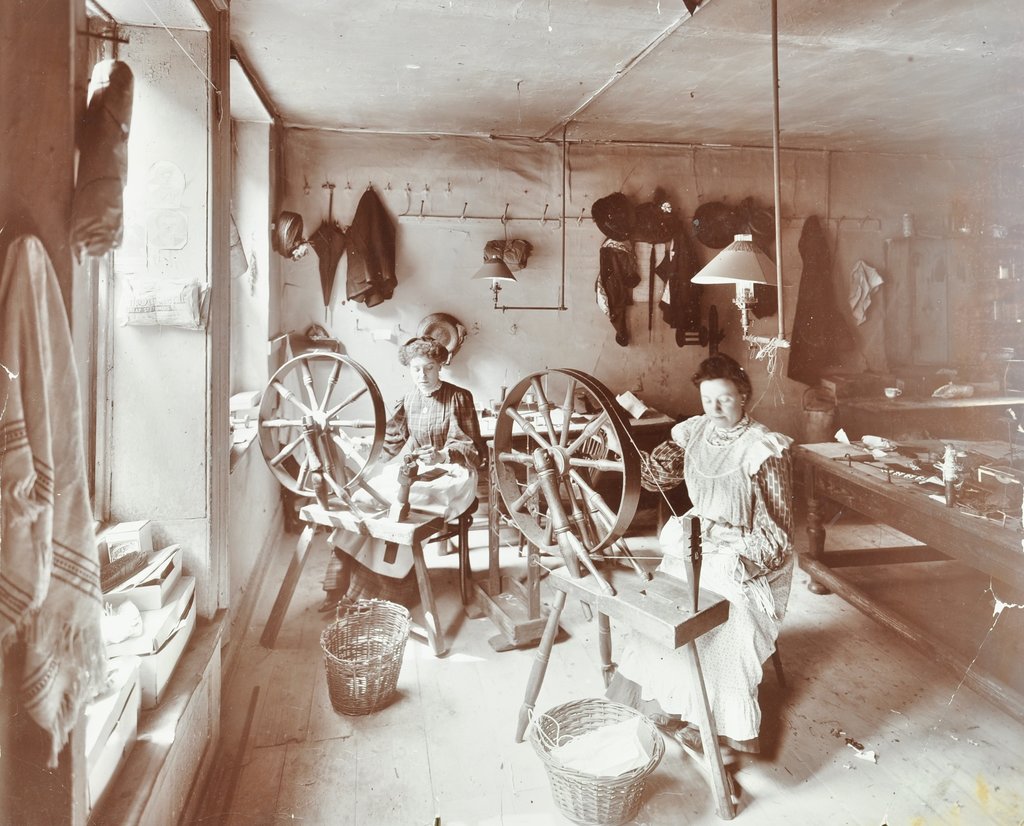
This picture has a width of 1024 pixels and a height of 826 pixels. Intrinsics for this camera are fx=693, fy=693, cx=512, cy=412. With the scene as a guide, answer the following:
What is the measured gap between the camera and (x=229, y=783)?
2.52 metres

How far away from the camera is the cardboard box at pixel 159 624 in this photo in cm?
213

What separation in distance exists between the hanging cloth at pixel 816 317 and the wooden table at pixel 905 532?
86.4 inches

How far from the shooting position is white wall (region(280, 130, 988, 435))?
227 inches

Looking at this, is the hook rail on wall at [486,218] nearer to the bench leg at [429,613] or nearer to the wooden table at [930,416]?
the wooden table at [930,416]

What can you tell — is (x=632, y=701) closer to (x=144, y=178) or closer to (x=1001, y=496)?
(x=1001, y=496)

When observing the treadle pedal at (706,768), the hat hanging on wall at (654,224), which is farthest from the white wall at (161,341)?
the hat hanging on wall at (654,224)

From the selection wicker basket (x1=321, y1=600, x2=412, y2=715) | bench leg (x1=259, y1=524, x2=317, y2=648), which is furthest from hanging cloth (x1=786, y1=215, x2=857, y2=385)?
bench leg (x1=259, y1=524, x2=317, y2=648)

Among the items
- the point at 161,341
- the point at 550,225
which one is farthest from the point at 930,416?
the point at 161,341

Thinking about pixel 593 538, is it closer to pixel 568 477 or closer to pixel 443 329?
pixel 568 477

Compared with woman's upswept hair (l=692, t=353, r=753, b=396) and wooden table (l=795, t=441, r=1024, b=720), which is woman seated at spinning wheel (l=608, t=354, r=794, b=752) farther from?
wooden table (l=795, t=441, r=1024, b=720)

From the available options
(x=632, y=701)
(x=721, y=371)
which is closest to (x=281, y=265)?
(x=721, y=371)

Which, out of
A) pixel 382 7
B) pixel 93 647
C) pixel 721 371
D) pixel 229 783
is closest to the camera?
pixel 93 647

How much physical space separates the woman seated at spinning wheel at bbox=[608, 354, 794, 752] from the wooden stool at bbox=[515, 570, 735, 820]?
0.14m

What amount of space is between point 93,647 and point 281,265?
4627 millimetres
